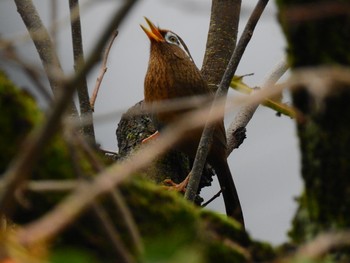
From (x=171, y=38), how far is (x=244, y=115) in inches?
46.3

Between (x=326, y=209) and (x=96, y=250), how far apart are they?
1.30 ft

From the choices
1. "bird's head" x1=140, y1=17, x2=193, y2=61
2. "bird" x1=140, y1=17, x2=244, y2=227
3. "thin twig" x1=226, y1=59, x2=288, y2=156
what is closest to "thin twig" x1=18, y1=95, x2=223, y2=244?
"thin twig" x1=226, y1=59, x2=288, y2=156

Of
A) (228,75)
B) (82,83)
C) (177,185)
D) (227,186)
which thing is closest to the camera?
(228,75)

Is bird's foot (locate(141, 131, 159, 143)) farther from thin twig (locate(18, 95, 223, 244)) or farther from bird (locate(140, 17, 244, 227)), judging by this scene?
thin twig (locate(18, 95, 223, 244))

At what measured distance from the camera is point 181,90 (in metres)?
4.55

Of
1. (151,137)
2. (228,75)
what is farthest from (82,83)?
(151,137)

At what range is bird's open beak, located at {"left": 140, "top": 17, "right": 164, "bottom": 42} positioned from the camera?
5.01m

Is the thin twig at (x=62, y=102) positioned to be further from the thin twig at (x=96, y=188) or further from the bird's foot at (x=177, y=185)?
the bird's foot at (x=177, y=185)

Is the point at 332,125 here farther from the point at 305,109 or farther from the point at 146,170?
the point at 146,170

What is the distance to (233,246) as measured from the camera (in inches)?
52.5

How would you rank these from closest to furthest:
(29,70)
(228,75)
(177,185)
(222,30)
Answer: (29,70)
(228,75)
(177,185)
(222,30)

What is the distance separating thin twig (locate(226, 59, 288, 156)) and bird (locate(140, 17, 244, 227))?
0.20 ft

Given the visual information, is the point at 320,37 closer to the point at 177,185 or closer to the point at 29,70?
the point at 29,70

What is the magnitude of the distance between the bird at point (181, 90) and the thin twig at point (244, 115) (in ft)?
0.20
